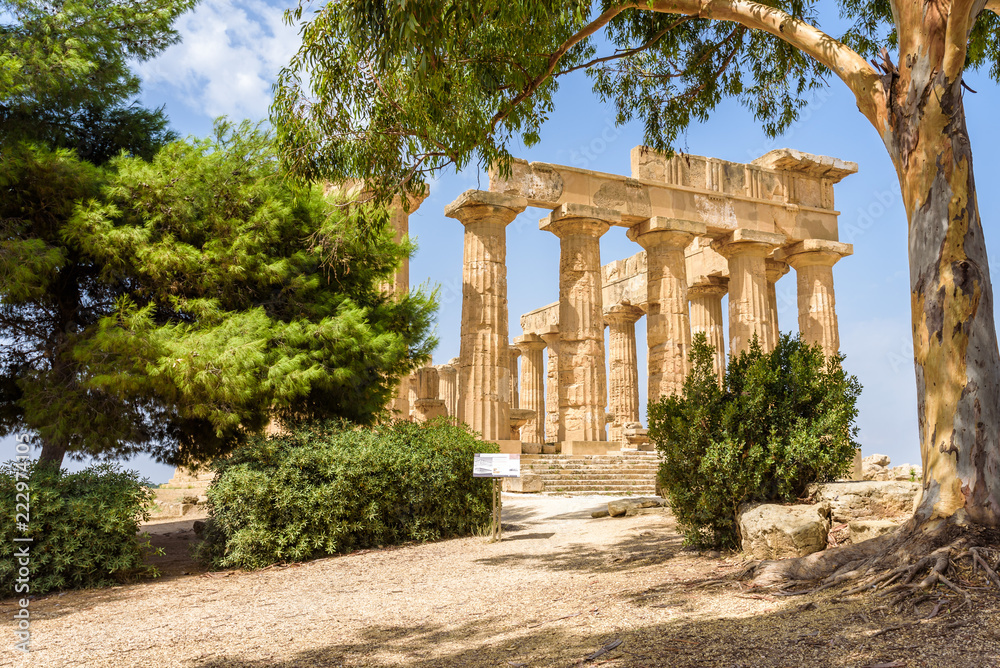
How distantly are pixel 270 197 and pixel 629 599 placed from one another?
8.11 meters

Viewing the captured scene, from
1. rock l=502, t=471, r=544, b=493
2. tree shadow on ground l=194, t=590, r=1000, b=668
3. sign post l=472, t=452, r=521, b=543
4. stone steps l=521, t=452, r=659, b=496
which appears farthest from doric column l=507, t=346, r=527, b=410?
tree shadow on ground l=194, t=590, r=1000, b=668

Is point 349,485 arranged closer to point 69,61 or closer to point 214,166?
point 214,166

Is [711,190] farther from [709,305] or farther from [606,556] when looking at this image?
[606,556]

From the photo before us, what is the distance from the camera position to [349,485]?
9805 millimetres

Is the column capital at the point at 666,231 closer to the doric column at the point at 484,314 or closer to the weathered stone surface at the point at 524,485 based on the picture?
the doric column at the point at 484,314

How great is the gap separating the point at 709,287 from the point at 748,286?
446 centimetres

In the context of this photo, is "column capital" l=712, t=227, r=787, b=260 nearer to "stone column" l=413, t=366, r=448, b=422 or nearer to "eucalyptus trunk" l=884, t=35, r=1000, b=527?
"stone column" l=413, t=366, r=448, b=422

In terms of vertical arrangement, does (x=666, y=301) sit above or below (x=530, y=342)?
below

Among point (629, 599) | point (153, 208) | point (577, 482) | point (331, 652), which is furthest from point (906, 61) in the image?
point (577, 482)

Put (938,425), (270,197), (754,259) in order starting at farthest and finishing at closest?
(754,259) < (270,197) < (938,425)

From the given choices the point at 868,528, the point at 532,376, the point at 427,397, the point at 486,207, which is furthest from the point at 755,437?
the point at 532,376

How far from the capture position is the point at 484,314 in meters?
20.2

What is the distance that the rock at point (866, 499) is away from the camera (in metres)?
7.45

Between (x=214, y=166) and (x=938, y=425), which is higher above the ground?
(x=214, y=166)
